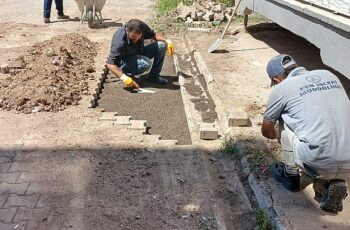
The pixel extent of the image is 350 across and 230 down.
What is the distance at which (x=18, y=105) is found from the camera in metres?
5.53

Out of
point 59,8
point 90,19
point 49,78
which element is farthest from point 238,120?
point 59,8

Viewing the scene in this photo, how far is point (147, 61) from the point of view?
6.62 meters

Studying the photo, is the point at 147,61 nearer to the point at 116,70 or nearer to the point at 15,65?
the point at 116,70

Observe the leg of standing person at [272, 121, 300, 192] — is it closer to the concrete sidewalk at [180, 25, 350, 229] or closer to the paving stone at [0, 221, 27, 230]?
the concrete sidewalk at [180, 25, 350, 229]

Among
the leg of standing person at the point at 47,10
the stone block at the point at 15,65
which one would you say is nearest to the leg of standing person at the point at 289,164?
the stone block at the point at 15,65

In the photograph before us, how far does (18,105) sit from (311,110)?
3711 millimetres

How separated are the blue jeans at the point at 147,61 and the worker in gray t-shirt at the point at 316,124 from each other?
10.6 ft

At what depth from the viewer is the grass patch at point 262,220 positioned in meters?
3.35

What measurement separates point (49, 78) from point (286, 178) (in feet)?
12.2

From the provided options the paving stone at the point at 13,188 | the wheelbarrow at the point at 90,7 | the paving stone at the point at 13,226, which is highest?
the wheelbarrow at the point at 90,7

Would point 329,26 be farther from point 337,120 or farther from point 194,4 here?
point 194,4

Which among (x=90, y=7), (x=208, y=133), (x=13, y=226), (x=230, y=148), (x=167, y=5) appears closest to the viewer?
(x=13, y=226)

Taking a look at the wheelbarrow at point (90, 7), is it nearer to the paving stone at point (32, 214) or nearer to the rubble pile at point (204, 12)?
the rubble pile at point (204, 12)

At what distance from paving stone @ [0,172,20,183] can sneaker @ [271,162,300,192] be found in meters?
2.28
